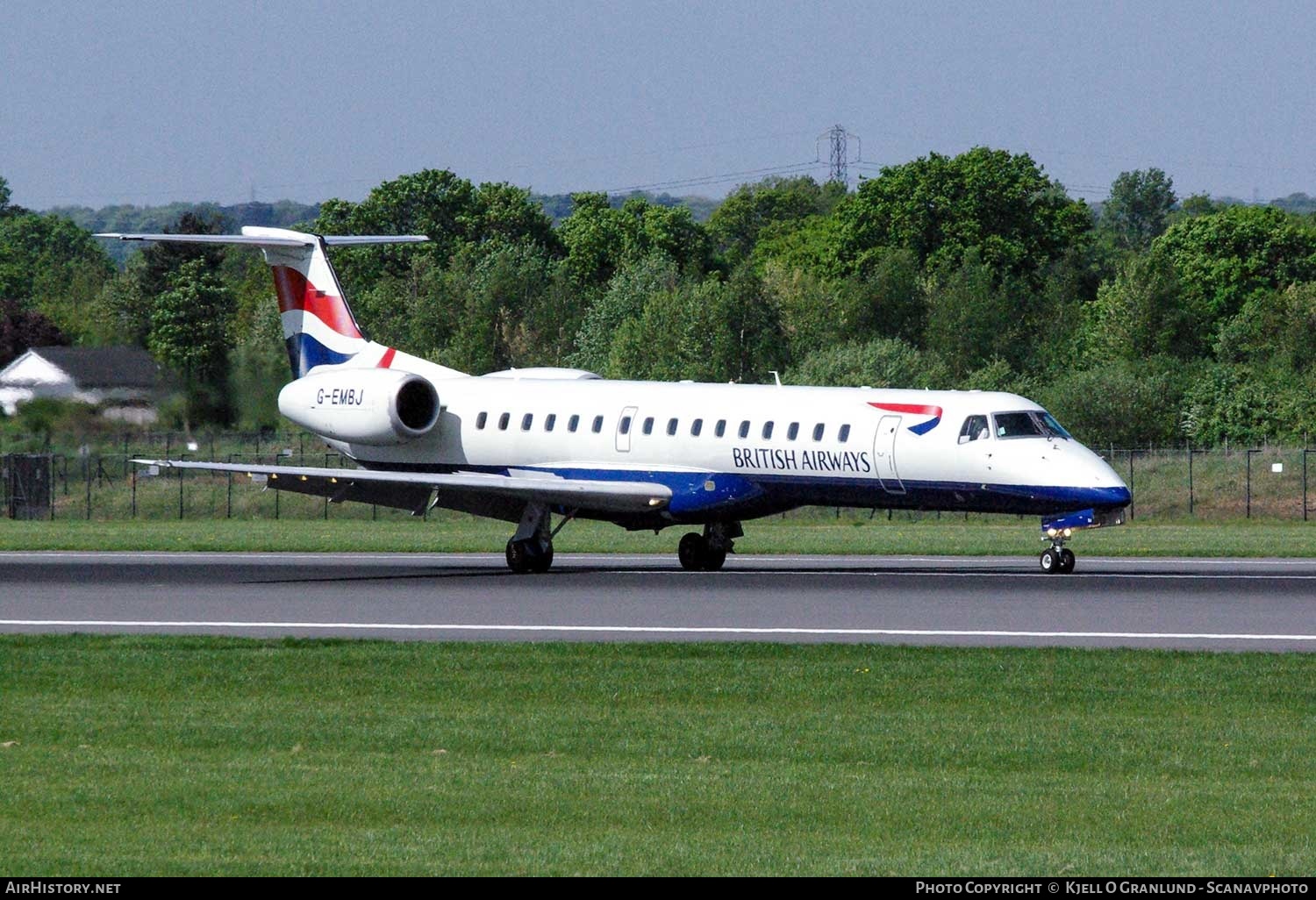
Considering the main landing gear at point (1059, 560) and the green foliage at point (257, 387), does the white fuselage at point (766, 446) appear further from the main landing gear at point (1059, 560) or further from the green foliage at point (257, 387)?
the green foliage at point (257, 387)

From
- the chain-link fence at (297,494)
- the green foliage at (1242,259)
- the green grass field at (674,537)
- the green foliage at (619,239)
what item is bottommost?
the green grass field at (674,537)

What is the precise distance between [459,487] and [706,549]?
4.35 m

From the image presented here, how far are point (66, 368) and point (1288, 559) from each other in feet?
87.4

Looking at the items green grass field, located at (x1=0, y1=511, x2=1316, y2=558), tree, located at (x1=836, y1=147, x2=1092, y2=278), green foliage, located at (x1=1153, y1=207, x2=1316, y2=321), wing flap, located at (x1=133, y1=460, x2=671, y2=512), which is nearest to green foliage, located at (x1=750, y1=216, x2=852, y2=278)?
tree, located at (x1=836, y1=147, x2=1092, y2=278)

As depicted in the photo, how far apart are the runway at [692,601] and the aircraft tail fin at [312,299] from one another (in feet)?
13.4

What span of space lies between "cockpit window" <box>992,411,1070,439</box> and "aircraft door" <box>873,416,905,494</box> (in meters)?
1.60

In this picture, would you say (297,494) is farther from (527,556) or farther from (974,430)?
(974,430)

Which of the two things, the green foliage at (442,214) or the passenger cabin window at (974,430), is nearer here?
the passenger cabin window at (974,430)

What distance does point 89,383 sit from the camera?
46000 mm

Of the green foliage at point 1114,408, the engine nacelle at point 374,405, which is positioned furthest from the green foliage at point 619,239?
the engine nacelle at point 374,405

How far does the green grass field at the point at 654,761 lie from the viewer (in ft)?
36.0

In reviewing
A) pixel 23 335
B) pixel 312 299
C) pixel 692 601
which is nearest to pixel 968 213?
pixel 23 335

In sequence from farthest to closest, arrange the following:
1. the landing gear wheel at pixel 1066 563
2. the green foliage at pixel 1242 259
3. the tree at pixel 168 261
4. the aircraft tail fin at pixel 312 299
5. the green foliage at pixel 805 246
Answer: the green foliage at pixel 805 246, the green foliage at pixel 1242 259, the tree at pixel 168 261, the aircraft tail fin at pixel 312 299, the landing gear wheel at pixel 1066 563

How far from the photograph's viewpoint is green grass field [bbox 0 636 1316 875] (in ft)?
36.0
